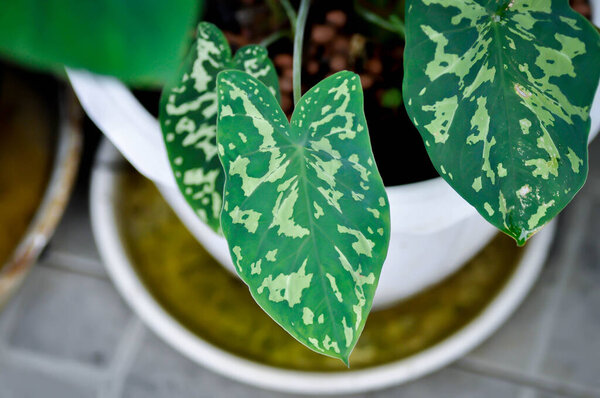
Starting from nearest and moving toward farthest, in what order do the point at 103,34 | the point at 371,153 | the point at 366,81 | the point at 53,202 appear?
the point at 103,34
the point at 371,153
the point at 366,81
the point at 53,202

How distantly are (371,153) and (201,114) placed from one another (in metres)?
0.19

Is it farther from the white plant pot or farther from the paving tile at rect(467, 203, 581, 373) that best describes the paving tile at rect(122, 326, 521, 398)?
the white plant pot

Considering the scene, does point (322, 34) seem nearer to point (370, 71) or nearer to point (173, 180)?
point (370, 71)

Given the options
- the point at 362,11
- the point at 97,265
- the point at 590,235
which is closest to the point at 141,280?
the point at 97,265

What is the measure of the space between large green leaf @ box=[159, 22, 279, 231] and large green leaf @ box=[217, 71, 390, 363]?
0.30 ft

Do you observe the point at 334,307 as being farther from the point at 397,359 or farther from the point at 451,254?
the point at 397,359

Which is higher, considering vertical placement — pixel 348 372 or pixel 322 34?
pixel 322 34

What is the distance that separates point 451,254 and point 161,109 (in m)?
0.42

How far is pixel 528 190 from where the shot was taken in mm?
447

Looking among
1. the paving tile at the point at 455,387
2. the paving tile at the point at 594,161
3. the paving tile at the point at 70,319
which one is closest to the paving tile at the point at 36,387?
the paving tile at the point at 70,319

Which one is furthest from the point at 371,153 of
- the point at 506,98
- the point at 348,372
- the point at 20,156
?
the point at 20,156

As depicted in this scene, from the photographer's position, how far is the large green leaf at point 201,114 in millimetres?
553

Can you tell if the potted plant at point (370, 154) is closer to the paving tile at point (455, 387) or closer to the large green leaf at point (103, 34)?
the large green leaf at point (103, 34)

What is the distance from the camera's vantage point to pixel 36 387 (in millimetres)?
1095
